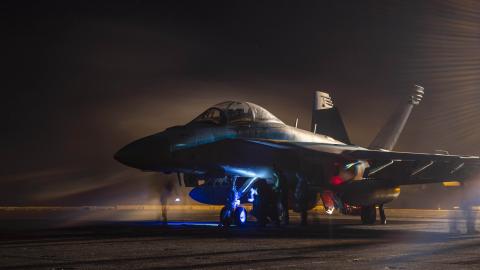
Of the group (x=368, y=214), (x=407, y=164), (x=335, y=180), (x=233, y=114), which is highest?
(x=233, y=114)

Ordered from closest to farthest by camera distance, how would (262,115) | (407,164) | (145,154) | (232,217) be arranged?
(145,154) → (232,217) → (262,115) → (407,164)

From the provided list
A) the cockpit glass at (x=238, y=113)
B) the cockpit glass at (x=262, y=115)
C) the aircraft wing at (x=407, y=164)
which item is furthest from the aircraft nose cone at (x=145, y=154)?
the aircraft wing at (x=407, y=164)

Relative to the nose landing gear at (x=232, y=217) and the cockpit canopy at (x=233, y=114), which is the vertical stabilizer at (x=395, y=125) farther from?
the nose landing gear at (x=232, y=217)

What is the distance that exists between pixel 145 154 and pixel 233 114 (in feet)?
12.9

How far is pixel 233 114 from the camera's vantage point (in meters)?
22.0

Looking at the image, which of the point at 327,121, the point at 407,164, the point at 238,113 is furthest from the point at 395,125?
the point at 238,113

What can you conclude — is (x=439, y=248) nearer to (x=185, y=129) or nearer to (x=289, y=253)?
(x=289, y=253)

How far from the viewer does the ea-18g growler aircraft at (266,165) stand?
2025 centimetres

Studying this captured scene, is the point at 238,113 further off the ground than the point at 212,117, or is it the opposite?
the point at 238,113

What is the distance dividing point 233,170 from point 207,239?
625cm

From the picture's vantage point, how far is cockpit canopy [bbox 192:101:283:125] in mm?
21703

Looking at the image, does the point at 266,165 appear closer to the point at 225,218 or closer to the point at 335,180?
the point at 225,218

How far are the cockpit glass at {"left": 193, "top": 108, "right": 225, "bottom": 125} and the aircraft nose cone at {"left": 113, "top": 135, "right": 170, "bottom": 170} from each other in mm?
2219

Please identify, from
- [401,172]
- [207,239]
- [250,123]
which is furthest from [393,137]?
[207,239]
